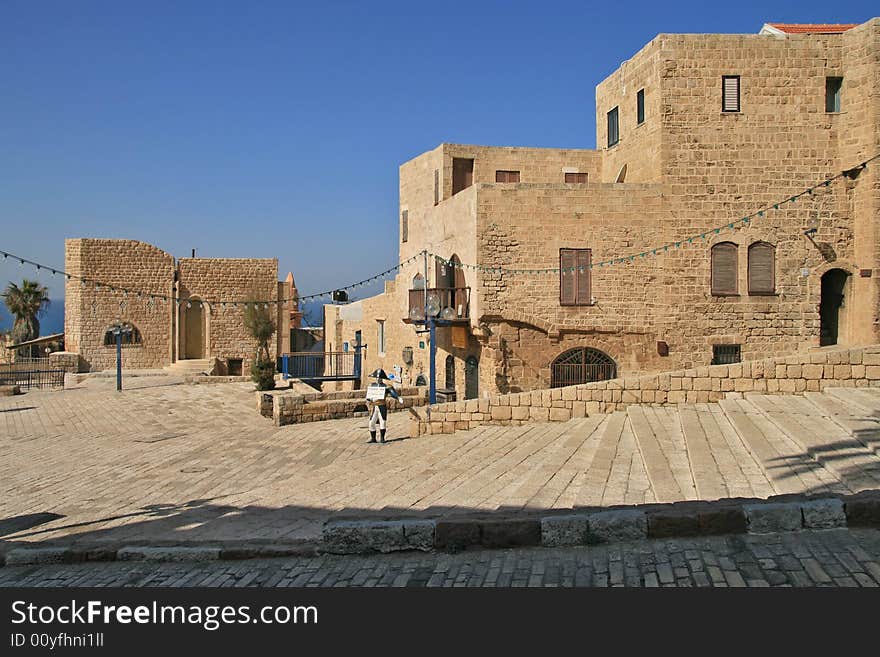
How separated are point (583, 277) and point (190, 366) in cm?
2087

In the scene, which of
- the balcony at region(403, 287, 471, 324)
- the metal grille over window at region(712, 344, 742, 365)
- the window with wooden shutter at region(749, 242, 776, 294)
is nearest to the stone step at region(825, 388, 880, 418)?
the metal grille over window at region(712, 344, 742, 365)

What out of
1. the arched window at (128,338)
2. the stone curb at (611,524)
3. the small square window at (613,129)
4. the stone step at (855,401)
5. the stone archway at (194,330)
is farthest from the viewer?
the stone archway at (194,330)

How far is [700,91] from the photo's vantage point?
1697 cm

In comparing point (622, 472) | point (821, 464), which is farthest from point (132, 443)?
point (821, 464)

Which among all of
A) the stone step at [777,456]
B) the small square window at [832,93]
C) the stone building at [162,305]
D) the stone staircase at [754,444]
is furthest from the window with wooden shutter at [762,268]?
the stone building at [162,305]

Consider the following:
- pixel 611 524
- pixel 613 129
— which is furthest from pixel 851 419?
pixel 613 129

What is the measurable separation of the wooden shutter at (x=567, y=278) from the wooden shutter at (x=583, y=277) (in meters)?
0.08

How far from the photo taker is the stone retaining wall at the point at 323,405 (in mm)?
16828

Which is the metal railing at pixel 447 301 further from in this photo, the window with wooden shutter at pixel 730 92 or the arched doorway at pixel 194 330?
the arched doorway at pixel 194 330

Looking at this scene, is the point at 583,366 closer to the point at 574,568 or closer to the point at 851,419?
the point at 851,419

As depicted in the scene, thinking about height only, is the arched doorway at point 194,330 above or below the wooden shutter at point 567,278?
below

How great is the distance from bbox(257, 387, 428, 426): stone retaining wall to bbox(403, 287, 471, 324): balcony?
2010mm

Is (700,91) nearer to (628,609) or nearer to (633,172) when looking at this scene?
(633,172)

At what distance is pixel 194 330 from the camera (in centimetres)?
3431
